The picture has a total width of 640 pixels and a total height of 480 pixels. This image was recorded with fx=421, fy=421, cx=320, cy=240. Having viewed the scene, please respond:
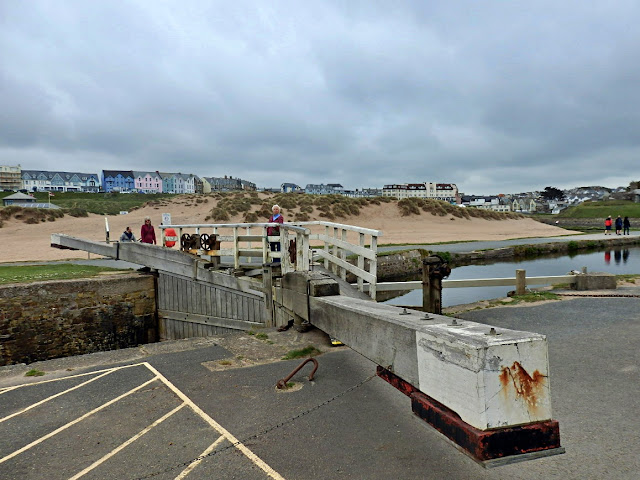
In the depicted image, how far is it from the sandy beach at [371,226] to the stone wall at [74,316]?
20.2 m

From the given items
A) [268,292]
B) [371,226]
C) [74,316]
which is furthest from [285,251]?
[371,226]

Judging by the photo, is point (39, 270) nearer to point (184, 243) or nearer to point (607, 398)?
point (184, 243)

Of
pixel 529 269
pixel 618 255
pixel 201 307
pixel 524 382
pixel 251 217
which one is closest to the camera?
pixel 524 382

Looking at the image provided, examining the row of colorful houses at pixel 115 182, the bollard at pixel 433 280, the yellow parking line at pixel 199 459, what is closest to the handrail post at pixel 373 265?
the bollard at pixel 433 280

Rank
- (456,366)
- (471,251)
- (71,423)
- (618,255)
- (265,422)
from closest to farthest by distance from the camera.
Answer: (456,366) → (265,422) → (71,423) → (471,251) → (618,255)

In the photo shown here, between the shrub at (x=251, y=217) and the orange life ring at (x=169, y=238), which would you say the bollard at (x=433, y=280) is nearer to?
the orange life ring at (x=169, y=238)

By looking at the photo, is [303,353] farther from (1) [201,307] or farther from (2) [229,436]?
(1) [201,307]

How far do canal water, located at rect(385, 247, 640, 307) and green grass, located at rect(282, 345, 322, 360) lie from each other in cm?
987

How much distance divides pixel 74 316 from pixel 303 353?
939 cm

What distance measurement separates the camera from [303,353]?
22.4 feet

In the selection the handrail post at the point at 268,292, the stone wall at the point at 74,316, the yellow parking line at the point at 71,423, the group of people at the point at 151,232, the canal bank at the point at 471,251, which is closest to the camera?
the yellow parking line at the point at 71,423

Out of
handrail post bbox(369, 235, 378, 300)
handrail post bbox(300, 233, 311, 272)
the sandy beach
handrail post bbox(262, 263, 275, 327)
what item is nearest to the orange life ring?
handrail post bbox(262, 263, 275, 327)

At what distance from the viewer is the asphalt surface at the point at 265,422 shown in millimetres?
3619

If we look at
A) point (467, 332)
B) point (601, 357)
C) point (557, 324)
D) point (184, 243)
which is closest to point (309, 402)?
point (467, 332)
